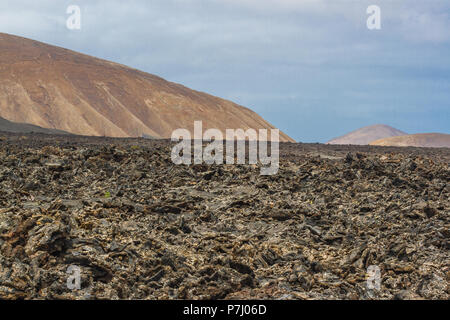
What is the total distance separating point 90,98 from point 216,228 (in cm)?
6580

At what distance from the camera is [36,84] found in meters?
70.3

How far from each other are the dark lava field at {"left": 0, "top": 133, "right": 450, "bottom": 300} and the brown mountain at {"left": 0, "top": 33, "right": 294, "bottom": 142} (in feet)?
169

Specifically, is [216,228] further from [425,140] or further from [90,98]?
[425,140]

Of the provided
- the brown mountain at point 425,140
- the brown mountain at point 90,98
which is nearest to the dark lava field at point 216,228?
the brown mountain at point 90,98

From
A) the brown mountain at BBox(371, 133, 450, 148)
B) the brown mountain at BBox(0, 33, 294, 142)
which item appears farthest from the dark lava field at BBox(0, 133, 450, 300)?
the brown mountain at BBox(371, 133, 450, 148)

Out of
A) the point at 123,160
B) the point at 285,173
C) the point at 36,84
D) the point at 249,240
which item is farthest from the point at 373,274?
the point at 36,84

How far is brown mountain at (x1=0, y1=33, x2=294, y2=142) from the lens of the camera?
65875 millimetres

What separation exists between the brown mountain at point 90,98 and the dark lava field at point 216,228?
51559 millimetres

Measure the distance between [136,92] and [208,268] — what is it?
74.4 m

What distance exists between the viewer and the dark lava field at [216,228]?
801 centimetres

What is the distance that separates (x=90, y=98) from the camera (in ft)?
242

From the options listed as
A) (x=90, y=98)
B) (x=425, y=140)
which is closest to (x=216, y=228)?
(x=90, y=98)

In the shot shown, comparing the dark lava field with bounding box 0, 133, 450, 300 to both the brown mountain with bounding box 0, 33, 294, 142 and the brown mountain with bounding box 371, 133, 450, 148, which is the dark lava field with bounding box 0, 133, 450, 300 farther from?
the brown mountain with bounding box 371, 133, 450, 148

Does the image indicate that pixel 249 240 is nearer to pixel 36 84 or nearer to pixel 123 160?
pixel 123 160
